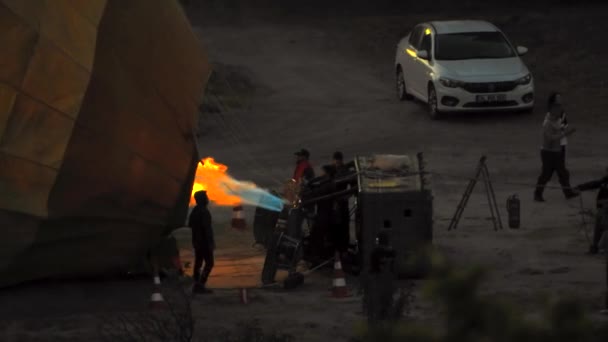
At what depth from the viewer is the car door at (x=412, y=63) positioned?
2728 centimetres

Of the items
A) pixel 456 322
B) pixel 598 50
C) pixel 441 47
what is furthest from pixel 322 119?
pixel 456 322

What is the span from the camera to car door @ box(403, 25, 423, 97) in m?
27.3

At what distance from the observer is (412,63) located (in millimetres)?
27391

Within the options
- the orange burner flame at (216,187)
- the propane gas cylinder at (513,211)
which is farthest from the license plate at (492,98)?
the propane gas cylinder at (513,211)

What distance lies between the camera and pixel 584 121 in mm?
26156

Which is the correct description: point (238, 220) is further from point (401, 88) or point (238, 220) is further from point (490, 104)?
point (401, 88)

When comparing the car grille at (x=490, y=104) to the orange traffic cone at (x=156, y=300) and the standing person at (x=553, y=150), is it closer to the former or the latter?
the standing person at (x=553, y=150)

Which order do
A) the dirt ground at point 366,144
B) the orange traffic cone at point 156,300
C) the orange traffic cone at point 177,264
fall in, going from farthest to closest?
the orange traffic cone at point 177,264
the dirt ground at point 366,144
the orange traffic cone at point 156,300

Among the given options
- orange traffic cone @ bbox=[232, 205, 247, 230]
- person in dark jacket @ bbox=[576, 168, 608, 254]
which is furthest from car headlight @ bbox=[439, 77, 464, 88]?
person in dark jacket @ bbox=[576, 168, 608, 254]

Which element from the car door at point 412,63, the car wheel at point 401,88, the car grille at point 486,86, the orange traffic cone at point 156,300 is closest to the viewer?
the orange traffic cone at point 156,300

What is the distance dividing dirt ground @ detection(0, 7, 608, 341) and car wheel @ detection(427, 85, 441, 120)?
0.32 m

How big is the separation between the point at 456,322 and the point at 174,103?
11172 millimetres

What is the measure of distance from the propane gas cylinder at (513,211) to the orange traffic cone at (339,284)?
12.7 ft

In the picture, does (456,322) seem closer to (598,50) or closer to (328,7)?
(598,50)
